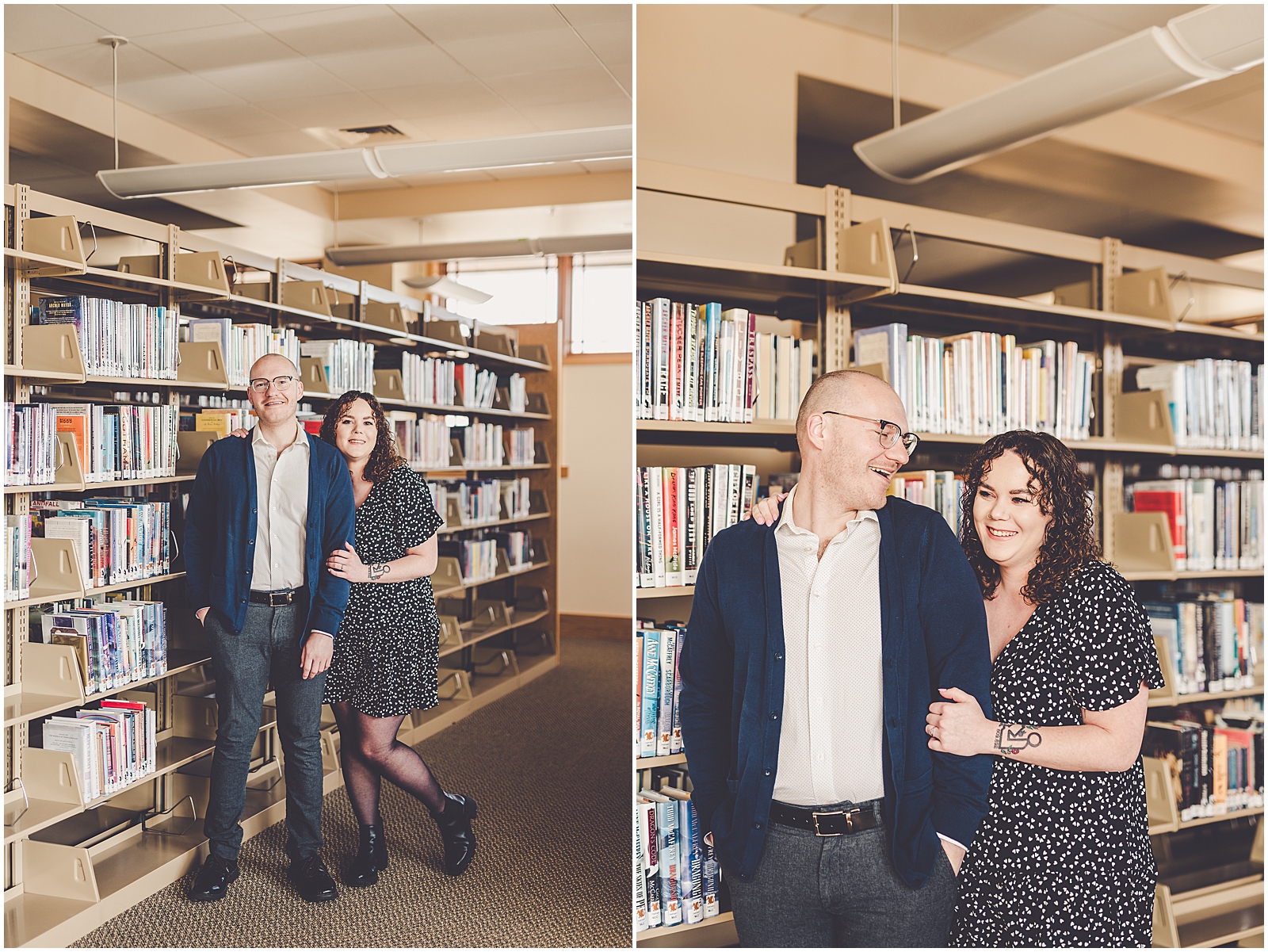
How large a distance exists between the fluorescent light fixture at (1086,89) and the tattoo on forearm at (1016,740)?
182 centimetres

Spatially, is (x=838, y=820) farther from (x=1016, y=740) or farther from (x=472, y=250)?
(x=472, y=250)

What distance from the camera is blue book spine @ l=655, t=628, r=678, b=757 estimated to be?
7.08ft

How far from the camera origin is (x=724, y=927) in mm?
2393

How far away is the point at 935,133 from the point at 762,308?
2.84 ft

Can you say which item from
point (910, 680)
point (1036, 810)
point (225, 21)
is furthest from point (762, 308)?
point (225, 21)

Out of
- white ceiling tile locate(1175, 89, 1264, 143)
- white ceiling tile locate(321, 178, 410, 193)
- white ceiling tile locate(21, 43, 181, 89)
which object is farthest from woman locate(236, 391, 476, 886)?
white ceiling tile locate(1175, 89, 1264, 143)

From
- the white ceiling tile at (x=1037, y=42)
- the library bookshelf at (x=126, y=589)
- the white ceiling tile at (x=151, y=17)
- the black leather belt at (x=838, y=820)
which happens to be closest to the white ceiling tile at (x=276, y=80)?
the white ceiling tile at (x=151, y=17)

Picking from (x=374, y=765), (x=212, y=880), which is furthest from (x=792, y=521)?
(x=212, y=880)

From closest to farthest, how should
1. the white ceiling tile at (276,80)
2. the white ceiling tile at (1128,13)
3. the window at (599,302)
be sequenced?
the white ceiling tile at (1128,13), the white ceiling tile at (276,80), the window at (599,302)

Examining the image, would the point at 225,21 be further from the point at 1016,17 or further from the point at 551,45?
the point at 1016,17

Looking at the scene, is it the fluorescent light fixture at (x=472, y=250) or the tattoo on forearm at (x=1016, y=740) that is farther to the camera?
the fluorescent light fixture at (x=472, y=250)

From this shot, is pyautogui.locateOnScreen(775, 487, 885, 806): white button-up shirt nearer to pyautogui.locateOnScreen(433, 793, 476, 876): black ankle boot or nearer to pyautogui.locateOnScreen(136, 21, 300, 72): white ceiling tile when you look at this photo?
pyautogui.locateOnScreen(433, 793, 476, 876): black ankle boot

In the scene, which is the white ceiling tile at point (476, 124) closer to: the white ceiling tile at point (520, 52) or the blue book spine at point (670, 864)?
A: the white ceiling tile at point (520, 52)

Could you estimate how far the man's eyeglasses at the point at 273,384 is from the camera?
9.55 feet
